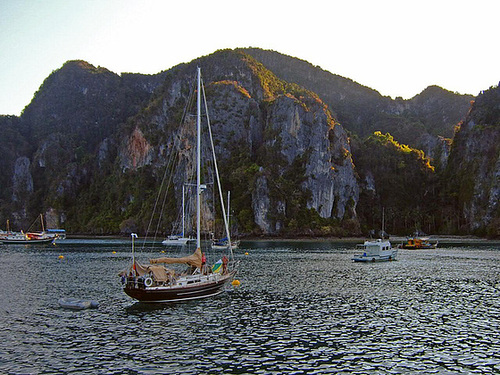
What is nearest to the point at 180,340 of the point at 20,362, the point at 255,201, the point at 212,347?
the point at 212,347

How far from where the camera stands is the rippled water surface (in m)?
23.8

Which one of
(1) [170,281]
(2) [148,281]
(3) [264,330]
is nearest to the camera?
(3) [264,330]

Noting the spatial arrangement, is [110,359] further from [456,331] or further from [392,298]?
[392,298]

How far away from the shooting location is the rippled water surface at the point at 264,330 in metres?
23.8

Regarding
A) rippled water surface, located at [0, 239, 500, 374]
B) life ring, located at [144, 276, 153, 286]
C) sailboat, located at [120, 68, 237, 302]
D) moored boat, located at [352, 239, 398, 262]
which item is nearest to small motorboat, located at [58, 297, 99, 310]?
rippled water surface, located at [0, 239, 500, 374]

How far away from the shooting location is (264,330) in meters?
30.7

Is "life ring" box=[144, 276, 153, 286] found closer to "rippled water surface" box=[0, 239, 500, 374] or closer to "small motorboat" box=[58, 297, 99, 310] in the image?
"rippled water surface" box=[0, 239, 500, 374]

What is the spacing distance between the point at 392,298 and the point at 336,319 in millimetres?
12030

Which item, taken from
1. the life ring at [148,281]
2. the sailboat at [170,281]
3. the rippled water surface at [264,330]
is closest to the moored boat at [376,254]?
the rippled water surface at [264,330]

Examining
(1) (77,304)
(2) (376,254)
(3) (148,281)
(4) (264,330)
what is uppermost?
(3) (148,281)

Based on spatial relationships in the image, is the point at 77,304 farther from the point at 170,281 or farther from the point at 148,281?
the point at 170,281

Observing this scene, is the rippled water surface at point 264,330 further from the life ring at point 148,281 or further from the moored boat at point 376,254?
the moored boat at point 376,254

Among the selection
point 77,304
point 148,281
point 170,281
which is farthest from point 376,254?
point 77,304

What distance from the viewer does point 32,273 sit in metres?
62.7
